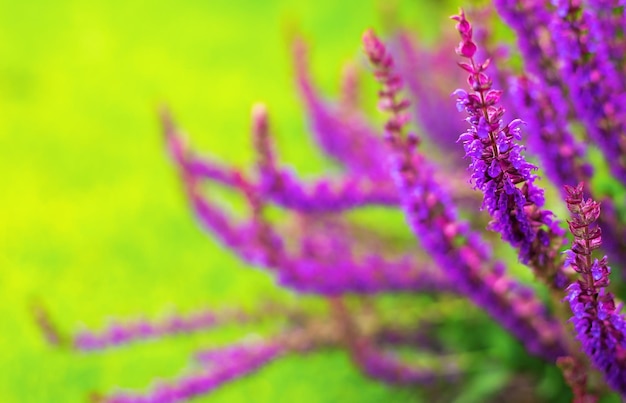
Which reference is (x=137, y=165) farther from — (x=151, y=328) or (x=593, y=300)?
(x=593, y=300)

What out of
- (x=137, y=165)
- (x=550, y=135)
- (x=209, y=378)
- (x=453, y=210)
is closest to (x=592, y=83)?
(x=550, y=135)

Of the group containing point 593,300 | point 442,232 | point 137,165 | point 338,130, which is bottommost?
point 593,300

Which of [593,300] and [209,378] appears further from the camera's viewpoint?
[209,378]

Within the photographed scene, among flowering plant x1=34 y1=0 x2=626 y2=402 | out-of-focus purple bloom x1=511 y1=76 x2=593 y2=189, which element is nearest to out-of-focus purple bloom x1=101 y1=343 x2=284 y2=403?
flowering plant x1=34 y1=0 x2=626 y2=402

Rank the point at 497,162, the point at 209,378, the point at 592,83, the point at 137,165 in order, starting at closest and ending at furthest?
the point at 497,162 < the point at 592,83 < the point at 209,378 < the point at 137,165

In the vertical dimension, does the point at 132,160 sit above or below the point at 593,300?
above

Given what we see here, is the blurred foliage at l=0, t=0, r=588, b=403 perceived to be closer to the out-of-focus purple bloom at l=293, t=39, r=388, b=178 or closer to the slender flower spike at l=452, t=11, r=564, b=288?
the out-of-focus purple bloom at l=293, t=39, r=388, b=178

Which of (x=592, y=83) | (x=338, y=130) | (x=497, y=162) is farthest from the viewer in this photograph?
(x=338, y=130)

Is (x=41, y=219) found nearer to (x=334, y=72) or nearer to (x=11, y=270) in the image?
(x=11, y=270)

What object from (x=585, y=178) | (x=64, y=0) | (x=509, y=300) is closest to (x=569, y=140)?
(x=585, y=178)
